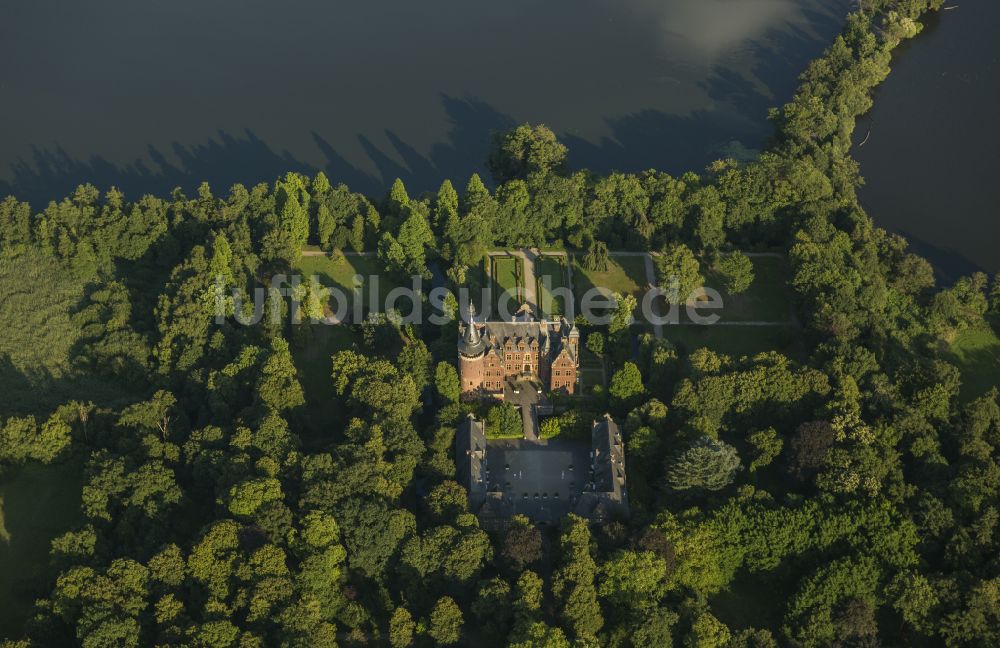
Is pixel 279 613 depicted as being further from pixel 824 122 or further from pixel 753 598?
pixel 824 122

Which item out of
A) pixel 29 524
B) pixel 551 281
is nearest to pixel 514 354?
pixel 551 281

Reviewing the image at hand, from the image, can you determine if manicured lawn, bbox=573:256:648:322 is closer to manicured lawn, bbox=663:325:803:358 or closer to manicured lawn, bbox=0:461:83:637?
manicured lawn, bbox=663:325:803:358

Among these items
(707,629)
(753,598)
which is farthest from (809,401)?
(707,629)

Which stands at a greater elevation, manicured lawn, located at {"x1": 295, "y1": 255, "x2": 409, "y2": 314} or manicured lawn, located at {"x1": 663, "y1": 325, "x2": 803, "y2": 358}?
manicured lawn, located at {"x1": 295, "y1": 255, "x2": 409, "y2": 314}

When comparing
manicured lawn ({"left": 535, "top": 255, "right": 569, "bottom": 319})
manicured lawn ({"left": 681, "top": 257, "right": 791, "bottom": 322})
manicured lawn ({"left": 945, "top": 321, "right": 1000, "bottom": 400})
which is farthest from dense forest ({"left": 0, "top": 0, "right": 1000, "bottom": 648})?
manicured lawn ({"left": 535, "top": 255, "right": 569, "bottom": 319})

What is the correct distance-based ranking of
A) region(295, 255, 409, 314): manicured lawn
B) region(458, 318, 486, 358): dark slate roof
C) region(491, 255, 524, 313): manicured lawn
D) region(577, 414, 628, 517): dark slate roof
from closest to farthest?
region(577, 414, 628, 517): dark slate roof
region(458, 318, 486, 358): dark slate roof
region(491, 255, 524, 313): manicured lawn
region(295, 255, 409, 314): manicured lawn

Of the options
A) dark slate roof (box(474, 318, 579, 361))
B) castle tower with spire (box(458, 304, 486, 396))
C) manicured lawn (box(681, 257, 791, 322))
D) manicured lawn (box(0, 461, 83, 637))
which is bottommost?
manicured lawn (box(0, 461, 83, 637))

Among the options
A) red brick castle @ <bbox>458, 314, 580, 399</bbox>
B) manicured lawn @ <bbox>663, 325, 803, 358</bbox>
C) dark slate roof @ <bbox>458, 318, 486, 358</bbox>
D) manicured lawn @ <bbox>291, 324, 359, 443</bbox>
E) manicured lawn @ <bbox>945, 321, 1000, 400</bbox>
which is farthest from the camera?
manicured lawn @ <bbox>663, 325, 803, 358</bbox>

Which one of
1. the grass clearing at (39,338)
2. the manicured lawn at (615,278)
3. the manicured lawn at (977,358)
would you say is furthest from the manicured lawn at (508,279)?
the manicured lawn at (977,358)
